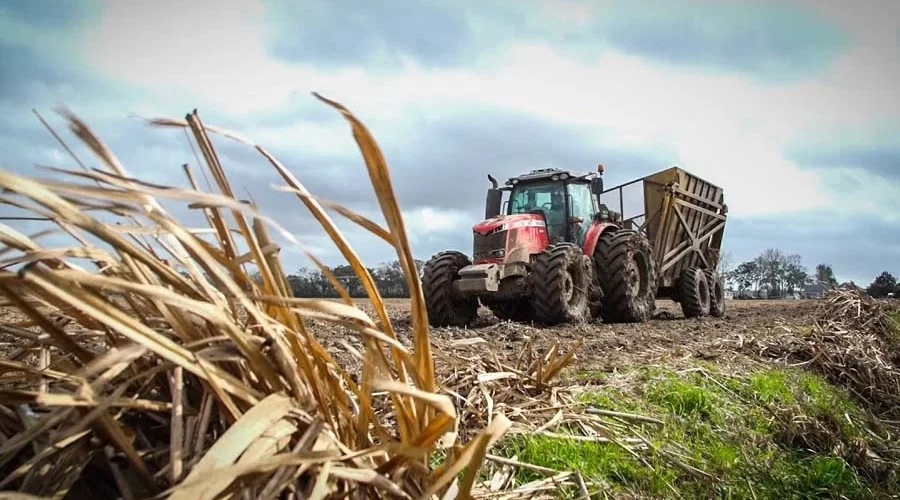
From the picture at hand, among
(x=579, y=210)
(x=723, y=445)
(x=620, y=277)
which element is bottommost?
(x=723, y=445)

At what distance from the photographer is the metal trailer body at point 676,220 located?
14195 millimetres

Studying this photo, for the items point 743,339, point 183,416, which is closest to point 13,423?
point 183,416

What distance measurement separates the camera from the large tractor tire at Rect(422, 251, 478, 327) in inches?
409

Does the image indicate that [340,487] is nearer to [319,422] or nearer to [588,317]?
[319,422]

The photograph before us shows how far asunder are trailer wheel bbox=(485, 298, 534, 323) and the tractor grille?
89 cm

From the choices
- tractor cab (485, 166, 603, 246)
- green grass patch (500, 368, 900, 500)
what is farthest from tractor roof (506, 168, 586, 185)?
green grass patch (500, 368, 900, 500)

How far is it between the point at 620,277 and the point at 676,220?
397cm

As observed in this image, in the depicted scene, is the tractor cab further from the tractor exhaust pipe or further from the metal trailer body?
the metal trailer body

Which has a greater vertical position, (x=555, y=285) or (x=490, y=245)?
(x=490, y=245)

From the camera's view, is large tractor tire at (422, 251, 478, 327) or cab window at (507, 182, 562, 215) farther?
cab window at (507, 182, 562, 215)

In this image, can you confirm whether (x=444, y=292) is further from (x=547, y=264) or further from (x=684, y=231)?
(x=684, y=231)

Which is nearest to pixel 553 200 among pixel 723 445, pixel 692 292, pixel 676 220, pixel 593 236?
pixel 593 236

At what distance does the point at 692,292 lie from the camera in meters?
14.9

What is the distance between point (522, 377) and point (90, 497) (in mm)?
2383
